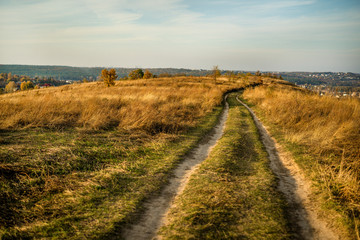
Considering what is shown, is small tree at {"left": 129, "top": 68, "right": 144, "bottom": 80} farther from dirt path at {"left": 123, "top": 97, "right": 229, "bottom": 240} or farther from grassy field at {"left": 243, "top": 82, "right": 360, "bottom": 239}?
dirt path at {"left": 123, "top": 97, "right": 229, "bottom": 240}

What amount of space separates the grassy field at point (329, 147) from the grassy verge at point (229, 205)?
1.04 metres

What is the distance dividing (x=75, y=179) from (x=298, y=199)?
5286 mm

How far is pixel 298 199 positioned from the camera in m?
4.68

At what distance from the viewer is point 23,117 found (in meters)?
8.55

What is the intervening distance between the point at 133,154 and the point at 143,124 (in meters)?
2.87

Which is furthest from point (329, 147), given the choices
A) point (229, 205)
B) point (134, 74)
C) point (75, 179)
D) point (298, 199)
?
point (134, 74)

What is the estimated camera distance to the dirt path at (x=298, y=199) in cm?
359

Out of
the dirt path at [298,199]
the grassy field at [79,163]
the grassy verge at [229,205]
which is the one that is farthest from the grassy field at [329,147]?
the grassy field at [79,163]

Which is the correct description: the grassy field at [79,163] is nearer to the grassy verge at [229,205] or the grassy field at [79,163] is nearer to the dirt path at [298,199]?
the grassy verge at [229,205]

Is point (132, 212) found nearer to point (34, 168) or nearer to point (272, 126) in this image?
point (34, 168)

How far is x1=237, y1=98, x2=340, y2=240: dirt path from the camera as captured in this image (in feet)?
11.8

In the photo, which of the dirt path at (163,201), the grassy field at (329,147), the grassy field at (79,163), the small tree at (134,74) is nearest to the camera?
the dirt path at (163,201)

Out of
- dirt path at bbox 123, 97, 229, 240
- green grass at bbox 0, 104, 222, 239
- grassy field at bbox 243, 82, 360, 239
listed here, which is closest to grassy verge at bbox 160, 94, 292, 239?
dirt path at bbox 123, 97, 229, 240

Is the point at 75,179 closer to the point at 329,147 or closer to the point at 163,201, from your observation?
the point at 163,201
